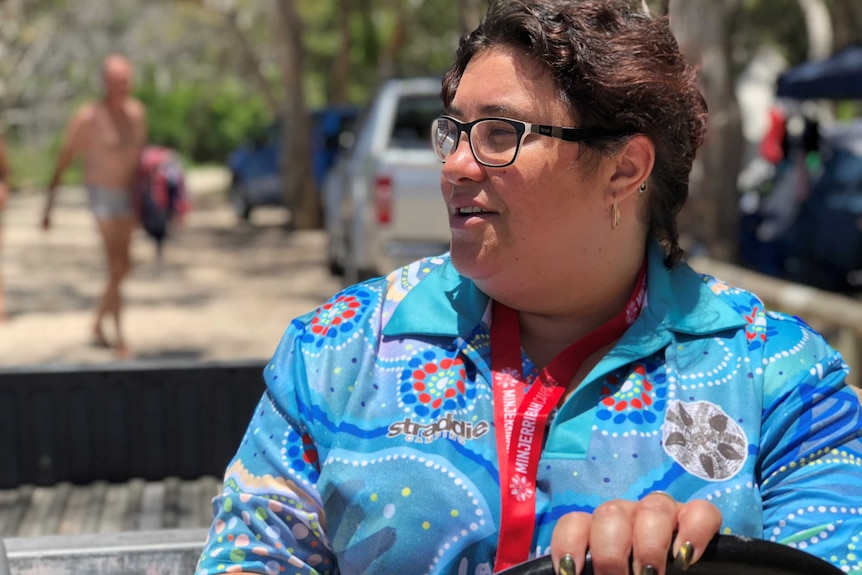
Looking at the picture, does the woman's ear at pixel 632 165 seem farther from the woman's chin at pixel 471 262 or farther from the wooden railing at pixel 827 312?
the wooden railing at pixel 827 312

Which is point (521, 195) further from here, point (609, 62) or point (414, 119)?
point (414, 119)

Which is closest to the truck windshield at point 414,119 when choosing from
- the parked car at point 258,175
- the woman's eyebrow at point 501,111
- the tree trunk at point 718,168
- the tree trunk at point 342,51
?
the tree trunk at point 718,168

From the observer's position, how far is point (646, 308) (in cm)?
188

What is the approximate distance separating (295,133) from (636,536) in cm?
1741

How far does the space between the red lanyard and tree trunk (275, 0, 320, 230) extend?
654 inches

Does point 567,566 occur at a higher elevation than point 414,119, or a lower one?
higher

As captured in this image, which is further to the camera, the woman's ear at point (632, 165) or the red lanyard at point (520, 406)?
the woman's ear at point (632, 165)

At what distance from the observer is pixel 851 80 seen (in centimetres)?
1154

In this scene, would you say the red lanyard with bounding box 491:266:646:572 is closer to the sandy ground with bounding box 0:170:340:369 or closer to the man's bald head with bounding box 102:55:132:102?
the sandy ground with bounding box 0:170:340:369

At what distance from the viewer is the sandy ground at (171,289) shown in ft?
30.9

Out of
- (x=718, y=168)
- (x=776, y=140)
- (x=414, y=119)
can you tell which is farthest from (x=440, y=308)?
(x=776, y=140)

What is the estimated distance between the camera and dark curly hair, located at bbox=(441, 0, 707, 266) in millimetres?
1785

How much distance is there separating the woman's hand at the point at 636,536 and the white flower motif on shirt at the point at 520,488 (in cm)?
26

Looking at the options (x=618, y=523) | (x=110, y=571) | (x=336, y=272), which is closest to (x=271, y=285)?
(x=336, y=272)
